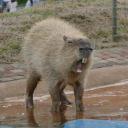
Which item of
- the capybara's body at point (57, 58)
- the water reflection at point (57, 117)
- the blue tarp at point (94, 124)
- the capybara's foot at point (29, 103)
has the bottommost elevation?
the capybara's foot at point (29, 103)

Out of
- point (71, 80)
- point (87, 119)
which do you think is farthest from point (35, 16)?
point (87, 119)

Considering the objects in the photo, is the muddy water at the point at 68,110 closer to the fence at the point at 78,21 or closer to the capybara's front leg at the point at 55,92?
the capybara's front leg at the point at 55,92

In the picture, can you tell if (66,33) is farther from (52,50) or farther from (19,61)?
(19,61)

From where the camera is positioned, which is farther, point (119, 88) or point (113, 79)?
point (113, 79)

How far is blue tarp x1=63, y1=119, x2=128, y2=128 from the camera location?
378 cm

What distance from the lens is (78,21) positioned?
9.81 meters

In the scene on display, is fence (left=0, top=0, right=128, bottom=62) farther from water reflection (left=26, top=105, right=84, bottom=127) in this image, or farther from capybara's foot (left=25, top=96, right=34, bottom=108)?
water reflection (left=26, top=105, right=84, bottom=127)

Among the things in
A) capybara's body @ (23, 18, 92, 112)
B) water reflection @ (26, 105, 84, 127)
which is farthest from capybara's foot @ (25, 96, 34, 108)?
water reflection @ (26, 105, 84, 127)

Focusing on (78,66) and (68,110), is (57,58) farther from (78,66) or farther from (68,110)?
(68,110)

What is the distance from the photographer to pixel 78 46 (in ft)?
14.4

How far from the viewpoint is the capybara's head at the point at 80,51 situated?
A: 167 inches

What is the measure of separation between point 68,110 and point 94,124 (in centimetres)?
A: 123

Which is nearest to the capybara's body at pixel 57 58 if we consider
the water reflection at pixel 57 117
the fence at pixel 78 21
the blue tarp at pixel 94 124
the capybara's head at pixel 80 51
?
the capybara's head at pixel 80 51

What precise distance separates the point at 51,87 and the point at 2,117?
0.77 m
